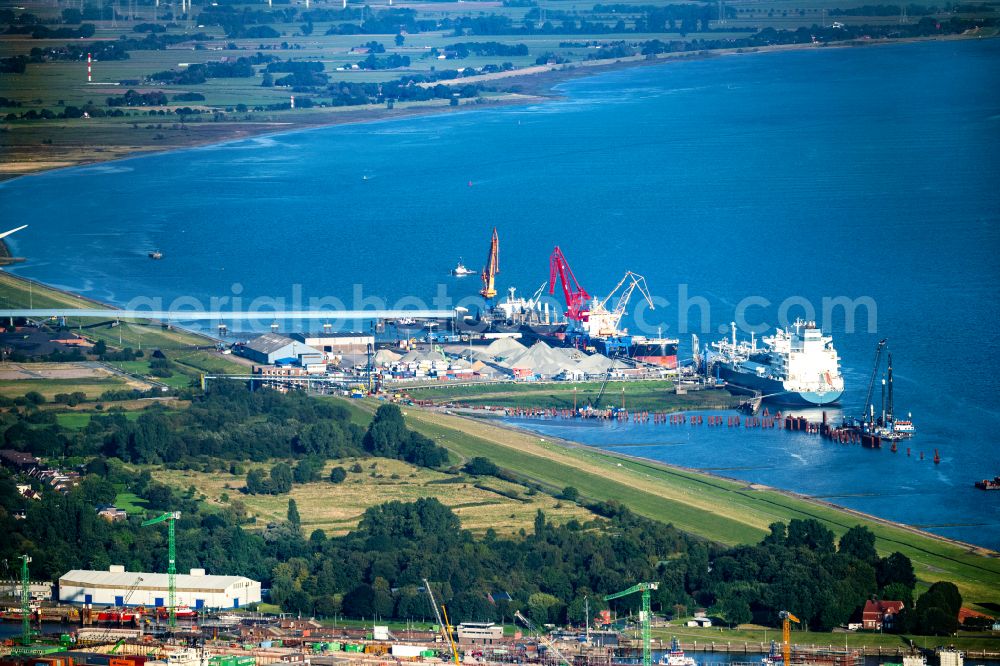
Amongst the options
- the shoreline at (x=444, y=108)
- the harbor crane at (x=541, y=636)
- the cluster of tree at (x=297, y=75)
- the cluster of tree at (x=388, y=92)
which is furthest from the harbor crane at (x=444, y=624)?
the cluster of tree at (x=297, y=75)

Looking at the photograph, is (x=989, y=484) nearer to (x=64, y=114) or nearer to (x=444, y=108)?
(x=64, y=114)

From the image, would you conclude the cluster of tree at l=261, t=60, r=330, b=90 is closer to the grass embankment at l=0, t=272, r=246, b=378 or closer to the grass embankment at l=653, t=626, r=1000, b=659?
the grass embankment at l=0, t=272, r=246, b=378

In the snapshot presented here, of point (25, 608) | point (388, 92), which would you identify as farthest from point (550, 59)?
point (25, 608)

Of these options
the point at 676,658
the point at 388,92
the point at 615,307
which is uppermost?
the point at 676,658

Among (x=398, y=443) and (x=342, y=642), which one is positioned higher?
(x=342, y=642)

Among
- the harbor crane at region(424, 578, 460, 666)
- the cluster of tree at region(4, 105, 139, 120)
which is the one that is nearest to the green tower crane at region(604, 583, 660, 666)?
the harbor crane at region(424, 578, 460, 666)

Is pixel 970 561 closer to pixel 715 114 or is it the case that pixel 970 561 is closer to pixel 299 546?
pixel 299 546

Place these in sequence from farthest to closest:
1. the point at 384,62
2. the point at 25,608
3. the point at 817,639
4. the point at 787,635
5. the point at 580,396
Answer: the point at 384,62
the point at 580,396
the point at 817,639
the point at 25,608
the point at 787,635
